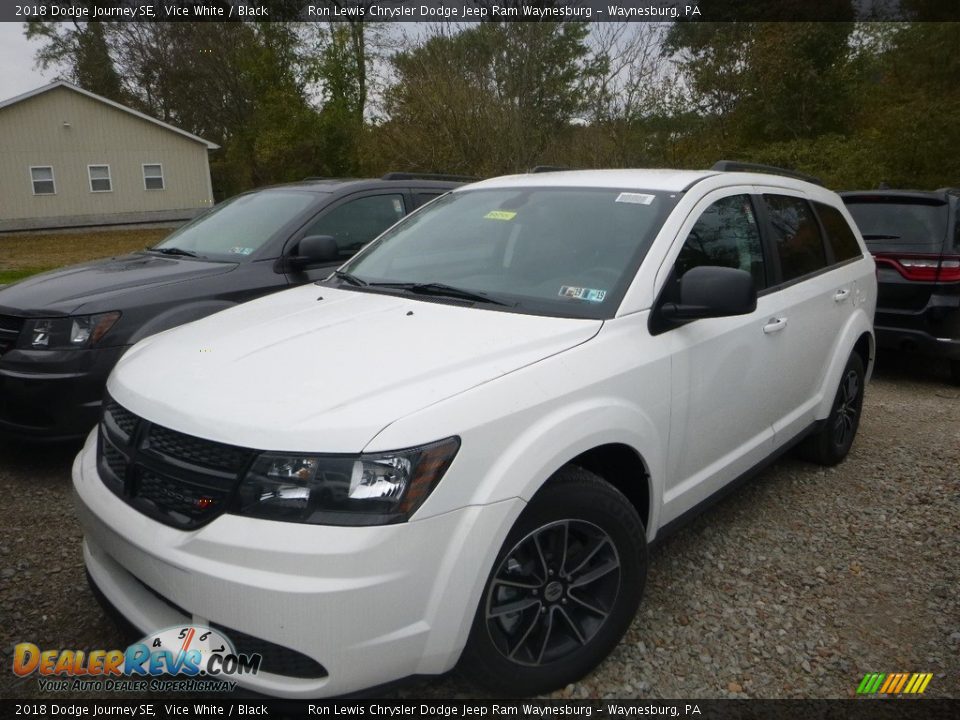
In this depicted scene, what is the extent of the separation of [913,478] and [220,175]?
3659cm

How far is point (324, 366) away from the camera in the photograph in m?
2.30

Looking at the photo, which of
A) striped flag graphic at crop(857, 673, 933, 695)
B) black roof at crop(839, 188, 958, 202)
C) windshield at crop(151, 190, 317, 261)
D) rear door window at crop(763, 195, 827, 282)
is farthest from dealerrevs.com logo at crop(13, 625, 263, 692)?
black roof at crop(839, 188, 958, 202)

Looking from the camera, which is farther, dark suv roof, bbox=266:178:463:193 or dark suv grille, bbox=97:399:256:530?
dark suv roof, bbox=266:178:463:193

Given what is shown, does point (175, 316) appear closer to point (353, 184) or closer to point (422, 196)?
point (353, 184)

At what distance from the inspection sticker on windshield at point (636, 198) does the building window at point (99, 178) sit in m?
28.7

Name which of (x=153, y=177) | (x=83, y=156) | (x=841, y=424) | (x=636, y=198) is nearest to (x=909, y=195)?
(x=841, y=424)

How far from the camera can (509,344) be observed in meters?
2.41

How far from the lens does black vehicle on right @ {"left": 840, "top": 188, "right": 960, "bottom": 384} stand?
239 inches

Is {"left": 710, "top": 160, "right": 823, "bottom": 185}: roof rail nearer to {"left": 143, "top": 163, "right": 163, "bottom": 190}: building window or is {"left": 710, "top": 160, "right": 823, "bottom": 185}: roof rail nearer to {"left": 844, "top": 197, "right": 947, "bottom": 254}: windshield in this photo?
{"left": 844, "top": 197, "right": 947, "bottom": 254}: windshield

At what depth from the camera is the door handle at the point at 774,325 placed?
3.29m

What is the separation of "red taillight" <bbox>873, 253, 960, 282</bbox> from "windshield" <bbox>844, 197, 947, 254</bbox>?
0.06 m

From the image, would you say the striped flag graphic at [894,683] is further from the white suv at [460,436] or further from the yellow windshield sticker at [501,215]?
the yellow windshield sticker at [501,215]

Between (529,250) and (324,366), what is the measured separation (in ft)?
3.95

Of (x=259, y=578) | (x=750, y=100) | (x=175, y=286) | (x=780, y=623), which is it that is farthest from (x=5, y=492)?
(x=750, y=100)
